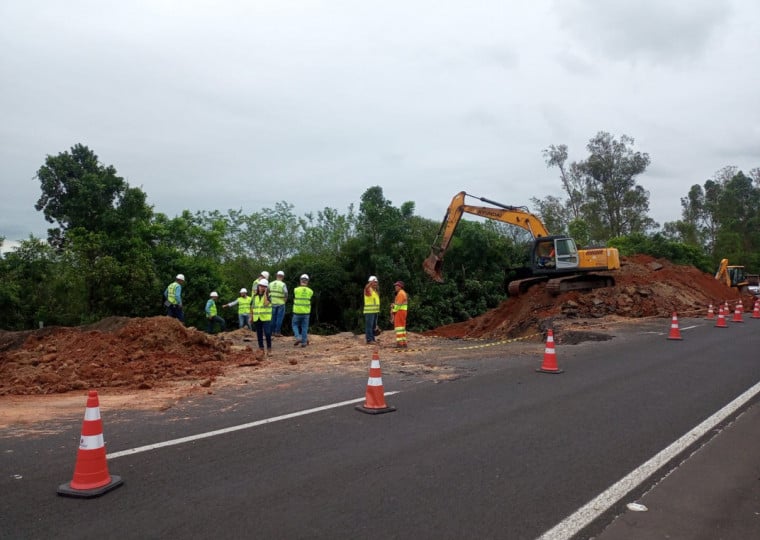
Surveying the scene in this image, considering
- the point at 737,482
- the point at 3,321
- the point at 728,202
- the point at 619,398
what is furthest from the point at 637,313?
the point at 728,202

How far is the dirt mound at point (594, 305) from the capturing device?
20.6m

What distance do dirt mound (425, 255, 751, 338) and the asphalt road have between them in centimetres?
1169

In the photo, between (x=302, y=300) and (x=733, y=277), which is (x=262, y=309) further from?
(x=733, y=277)

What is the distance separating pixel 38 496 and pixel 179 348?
814 cm

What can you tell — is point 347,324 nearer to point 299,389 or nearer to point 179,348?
point 179,348

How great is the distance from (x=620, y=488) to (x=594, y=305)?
718 inches

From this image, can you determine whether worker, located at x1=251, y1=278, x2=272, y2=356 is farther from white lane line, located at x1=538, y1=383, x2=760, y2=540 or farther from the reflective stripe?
white lane line, located at x1=538, y1=383, x2=760, y2=540

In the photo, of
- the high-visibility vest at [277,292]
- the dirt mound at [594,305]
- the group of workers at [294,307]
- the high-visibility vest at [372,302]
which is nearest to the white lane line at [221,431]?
the group of workers at [294,307]

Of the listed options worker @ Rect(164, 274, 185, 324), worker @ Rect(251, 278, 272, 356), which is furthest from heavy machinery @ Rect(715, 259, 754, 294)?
worker @ Rect(164, 274, 185, 324)

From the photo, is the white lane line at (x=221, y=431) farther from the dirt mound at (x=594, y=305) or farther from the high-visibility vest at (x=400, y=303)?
the dirt mound at (x=594, y=305)

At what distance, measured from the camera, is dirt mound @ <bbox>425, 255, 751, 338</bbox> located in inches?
810

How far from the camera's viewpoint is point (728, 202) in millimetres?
64438

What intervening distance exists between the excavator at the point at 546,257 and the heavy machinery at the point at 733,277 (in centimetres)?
1686

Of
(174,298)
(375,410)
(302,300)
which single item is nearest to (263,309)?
(302,300)
